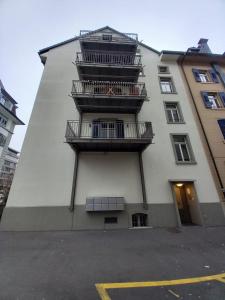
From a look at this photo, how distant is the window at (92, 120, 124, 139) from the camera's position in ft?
32.5

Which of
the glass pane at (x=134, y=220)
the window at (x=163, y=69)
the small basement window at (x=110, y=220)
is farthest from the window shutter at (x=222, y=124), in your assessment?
the small basement window at (x=110, y=220)

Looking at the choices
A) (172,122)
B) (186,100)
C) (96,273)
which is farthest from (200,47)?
(96,273)

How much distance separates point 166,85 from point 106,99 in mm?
6787

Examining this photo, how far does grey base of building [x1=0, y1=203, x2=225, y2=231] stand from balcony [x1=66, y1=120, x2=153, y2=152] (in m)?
3.56

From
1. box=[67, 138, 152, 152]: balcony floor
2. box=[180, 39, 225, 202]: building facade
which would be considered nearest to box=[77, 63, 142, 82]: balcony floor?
box=[180, 39, 225, 202]: building facade

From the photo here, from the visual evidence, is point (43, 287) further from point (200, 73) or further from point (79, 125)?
point (200, 73)

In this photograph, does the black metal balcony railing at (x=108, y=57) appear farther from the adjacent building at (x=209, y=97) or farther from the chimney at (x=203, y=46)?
the chimney at (x=203, y=46)

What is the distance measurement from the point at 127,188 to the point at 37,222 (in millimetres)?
5322

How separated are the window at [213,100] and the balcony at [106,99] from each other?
20.4 feet

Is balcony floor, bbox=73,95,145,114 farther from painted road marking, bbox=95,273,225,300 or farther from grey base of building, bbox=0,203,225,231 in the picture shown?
painted road marking, bbox=95,273,225,300

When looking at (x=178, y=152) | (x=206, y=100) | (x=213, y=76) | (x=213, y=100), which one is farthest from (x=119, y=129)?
(x=213, y=76)

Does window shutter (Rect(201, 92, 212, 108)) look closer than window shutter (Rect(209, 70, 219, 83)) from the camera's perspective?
Yes

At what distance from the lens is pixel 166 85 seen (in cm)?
1262

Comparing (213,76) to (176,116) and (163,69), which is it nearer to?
(163,69)
